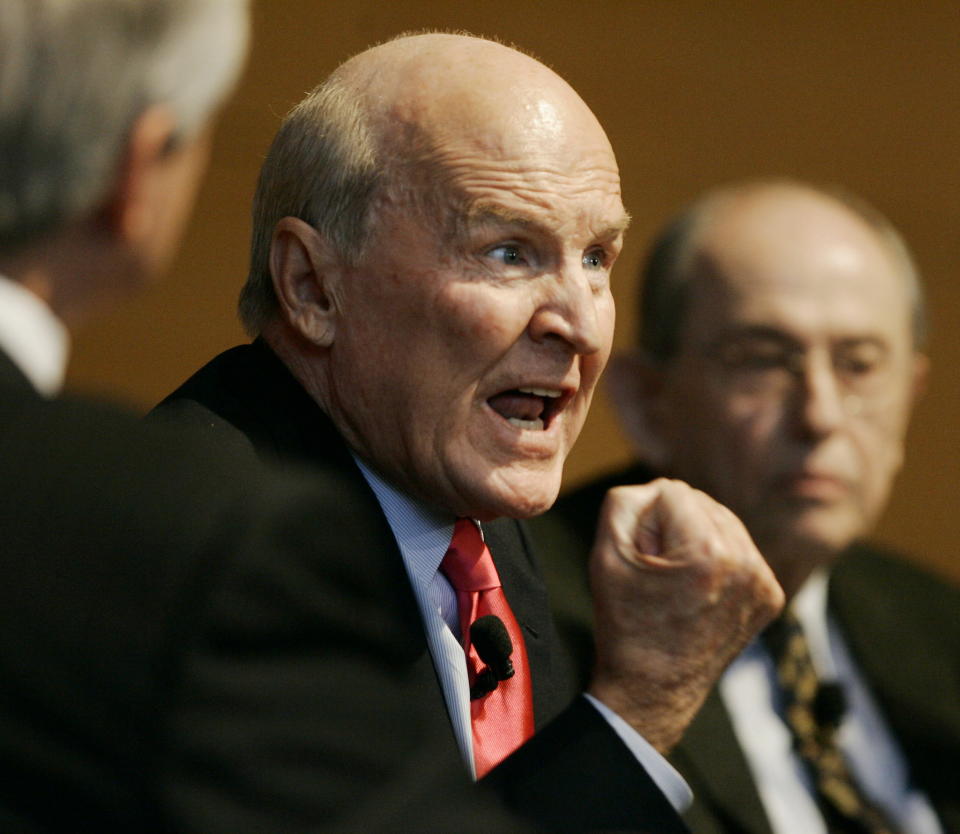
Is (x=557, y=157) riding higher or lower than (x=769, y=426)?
higher

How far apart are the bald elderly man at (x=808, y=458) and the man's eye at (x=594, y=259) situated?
1.02 meters

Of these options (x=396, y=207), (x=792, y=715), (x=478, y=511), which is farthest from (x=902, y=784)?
(x=396, y=207)

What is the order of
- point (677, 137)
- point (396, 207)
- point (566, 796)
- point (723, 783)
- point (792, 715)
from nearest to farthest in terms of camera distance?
point (566, 796), point (396, 207), point (723, 783), point (792, 715), point (677, 137)

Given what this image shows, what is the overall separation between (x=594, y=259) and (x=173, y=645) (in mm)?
809

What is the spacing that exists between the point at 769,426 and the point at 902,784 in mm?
689

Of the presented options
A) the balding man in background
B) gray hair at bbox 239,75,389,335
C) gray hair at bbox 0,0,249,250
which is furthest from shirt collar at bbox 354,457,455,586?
gray hair at bbox 0,0,249,250

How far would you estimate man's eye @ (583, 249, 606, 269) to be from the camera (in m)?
1.62

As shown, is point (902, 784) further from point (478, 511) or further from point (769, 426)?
point (478, 511)

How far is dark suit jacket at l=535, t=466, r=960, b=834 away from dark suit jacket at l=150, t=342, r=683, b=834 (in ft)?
2.30

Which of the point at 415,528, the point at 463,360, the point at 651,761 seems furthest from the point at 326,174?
the point at 651,761

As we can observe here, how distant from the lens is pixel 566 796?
1.35 meters

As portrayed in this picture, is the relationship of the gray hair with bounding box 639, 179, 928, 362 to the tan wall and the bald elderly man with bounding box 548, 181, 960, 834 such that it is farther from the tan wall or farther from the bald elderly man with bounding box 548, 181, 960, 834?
the tan wall

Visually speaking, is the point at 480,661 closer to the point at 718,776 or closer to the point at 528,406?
Result: the point at 528,406

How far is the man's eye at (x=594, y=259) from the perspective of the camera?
1623mm
